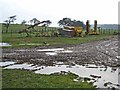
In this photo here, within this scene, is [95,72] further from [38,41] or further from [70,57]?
[38,41]

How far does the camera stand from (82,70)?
24453 millimetres

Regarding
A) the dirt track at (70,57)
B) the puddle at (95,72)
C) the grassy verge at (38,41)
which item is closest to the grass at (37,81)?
the puddle at (95,72)

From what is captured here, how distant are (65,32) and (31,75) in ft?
211

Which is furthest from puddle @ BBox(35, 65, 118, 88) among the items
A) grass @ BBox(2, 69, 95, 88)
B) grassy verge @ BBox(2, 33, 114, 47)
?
grassy verge @ BBox(2, 33, 114, 47)

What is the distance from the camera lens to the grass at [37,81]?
1709 cm

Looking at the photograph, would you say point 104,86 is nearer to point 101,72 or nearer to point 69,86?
point 69,86

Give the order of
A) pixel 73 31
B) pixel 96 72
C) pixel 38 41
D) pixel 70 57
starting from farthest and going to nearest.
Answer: pixel 73 31 → pixel 38 41 → pixel 70 57 → pixel 96 72

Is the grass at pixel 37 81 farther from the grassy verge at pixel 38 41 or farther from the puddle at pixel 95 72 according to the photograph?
the grassy verge at pixel 38 41

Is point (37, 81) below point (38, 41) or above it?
below

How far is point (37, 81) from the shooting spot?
→ 60.7ft

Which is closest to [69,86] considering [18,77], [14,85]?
[14,85]

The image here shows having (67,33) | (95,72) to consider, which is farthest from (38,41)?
(95,72)

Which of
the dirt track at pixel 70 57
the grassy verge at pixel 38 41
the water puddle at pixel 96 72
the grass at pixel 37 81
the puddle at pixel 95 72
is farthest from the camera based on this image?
the grassy verge at pixel 38 41

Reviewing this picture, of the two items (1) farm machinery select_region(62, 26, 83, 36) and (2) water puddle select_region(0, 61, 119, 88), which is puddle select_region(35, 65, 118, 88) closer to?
(2) water puddle select_region(0, 61, 119, 88)
